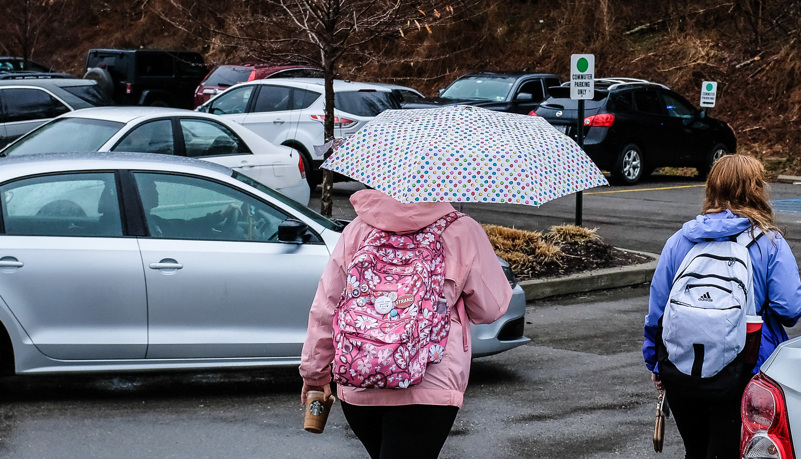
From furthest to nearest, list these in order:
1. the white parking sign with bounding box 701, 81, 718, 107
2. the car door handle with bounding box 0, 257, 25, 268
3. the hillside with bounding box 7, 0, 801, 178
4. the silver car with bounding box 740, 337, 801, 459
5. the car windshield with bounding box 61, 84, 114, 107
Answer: the hillside with bounding box 7, 0, 801, 178, the white parking sign with bounding box 701, 81, 718, 107, the car windshield with bounding box 61, 84, 114, 107, the car door handle with bounding box 0, 257, 25, 268, the silver car with bounding box 740, 337, 801, 459

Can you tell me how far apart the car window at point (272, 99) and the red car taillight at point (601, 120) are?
5453 millimetres

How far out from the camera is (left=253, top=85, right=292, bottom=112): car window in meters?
17.0

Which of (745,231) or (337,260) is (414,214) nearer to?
(337,260)

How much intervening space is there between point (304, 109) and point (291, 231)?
10.2 meters

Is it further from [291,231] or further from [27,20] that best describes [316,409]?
[27,20]

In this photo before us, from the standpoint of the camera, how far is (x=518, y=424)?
20.5 ft

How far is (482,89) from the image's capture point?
811 inches

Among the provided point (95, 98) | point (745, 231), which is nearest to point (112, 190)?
point (745, 231)

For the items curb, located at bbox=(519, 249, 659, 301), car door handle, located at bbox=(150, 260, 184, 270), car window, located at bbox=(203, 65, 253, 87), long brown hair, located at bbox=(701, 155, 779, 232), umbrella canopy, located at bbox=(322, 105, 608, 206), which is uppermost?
umbrella canopy, located at bbox=(322, 105, 608, 206)

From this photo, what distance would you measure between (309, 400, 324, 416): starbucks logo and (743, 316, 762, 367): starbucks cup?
1.56 m

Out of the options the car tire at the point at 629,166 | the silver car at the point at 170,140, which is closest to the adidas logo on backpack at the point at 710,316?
the silver car at the point at 170,140

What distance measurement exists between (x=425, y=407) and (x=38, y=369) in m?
3.83

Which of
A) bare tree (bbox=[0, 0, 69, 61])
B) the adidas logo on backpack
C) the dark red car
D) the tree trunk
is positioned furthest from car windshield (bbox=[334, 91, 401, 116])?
bare tree (bbox=[0, 0, 69, 61])

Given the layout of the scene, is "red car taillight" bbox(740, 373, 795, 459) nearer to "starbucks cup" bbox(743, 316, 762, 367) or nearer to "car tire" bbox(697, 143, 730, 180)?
"starbucks cup" bbox(743, 316, 762, 367)
